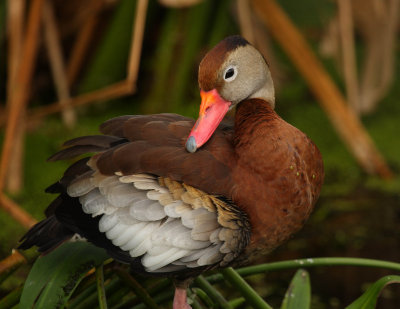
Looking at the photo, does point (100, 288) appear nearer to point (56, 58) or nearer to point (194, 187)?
point (194, 187)

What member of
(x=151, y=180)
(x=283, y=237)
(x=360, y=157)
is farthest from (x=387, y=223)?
(x=151, y=180)

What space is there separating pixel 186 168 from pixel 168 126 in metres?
0.11

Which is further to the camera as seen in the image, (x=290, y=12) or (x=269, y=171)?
(x=290, y=12)

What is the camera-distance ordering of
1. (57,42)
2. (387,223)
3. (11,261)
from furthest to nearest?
1. (57,42)
2. (387,223)
3. (11,261)

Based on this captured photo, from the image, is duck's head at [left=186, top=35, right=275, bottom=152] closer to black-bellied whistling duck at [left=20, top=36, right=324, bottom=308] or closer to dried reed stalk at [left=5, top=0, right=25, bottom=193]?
black-bellied whistling duck at [left=20, top=36, right=324, bottom=308]

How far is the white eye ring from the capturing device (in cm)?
135

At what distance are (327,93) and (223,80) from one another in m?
1.21

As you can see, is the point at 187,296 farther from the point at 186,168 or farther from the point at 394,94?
the point at 394,94

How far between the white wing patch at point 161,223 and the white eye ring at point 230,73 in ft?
0.77

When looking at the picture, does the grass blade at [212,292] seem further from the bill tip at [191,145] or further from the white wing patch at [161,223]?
the bill tip at [191,145]

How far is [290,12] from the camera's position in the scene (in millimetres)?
3631

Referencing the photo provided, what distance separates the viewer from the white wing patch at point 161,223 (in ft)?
4.09

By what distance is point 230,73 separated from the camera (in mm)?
1364

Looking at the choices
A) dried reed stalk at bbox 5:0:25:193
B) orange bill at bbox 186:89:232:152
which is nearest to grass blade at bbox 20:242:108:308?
orange bill at bbox 186:89:232:152
